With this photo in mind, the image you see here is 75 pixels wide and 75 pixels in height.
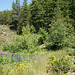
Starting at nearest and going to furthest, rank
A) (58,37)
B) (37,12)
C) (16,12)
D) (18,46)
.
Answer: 1. (18,46)
2. (58,37)
3. (37,12)
4. (16,12)

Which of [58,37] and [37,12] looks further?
[37,12]

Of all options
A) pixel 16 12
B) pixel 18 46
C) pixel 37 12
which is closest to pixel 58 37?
pixel 18 46

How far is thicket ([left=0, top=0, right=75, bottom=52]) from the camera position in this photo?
11.5m

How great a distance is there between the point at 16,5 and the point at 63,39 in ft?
104

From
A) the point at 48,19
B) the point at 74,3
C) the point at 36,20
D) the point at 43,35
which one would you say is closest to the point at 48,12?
the point at 48,19

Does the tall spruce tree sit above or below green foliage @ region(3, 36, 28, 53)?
above

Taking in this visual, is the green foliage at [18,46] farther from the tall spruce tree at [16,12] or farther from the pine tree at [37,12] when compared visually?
the tall spruce tree at [16,12]

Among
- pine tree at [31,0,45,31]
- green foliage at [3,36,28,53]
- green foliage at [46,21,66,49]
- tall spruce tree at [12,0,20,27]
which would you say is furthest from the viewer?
tall spruce tree at [12,0,20,27]

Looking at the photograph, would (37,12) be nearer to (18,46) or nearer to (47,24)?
(47,24)

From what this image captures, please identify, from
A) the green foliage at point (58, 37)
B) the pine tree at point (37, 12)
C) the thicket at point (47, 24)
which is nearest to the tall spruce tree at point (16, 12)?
the thicket at point (47, 24)

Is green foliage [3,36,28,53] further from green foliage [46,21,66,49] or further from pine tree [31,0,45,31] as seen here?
pine tree [31,0,45,31]

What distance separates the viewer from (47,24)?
85.3 feet

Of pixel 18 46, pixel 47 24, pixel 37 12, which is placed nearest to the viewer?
pixel 18 46

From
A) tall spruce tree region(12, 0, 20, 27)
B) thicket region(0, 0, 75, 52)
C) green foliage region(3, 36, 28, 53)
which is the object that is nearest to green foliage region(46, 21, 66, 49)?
thicket region(0, 0, 75, 52)
